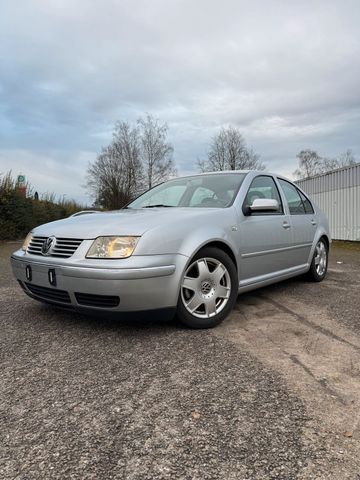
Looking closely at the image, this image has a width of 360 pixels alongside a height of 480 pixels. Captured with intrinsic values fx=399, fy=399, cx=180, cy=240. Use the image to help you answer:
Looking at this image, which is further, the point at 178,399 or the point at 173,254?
the point at 173,254

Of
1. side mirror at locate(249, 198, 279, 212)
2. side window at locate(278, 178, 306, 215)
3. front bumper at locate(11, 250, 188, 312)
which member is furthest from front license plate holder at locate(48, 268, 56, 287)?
side window at locate(278, 178, 306, 215)

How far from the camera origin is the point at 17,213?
1270 centimetres

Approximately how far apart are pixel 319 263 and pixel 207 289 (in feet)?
8.97

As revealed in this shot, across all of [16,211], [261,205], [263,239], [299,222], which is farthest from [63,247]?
[16,211]

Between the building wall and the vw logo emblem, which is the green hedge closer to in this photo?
the vw logo emblem

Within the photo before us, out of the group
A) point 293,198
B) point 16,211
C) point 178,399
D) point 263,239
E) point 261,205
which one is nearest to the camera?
point 178,399

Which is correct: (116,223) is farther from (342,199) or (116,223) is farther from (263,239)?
(342,199)

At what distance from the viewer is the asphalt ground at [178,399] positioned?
1.60 meters

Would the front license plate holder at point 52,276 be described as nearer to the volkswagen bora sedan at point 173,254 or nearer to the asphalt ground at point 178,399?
the volkswagen bora sedan at point 173,254

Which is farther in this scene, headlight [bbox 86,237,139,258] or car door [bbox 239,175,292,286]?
car door [bbox 239,175,292,286]

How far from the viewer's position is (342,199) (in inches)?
632

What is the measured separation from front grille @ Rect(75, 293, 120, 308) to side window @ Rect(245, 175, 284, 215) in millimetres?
1736

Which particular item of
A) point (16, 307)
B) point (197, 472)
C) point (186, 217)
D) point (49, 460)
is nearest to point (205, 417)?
point (197, 472)

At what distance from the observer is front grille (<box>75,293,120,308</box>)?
9.41 feet
